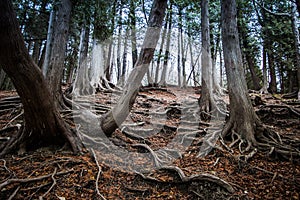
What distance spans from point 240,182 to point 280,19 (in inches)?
412

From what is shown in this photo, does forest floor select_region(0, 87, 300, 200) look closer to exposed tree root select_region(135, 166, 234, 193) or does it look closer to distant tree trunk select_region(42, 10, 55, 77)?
exposed tree root select_region(135, 166, 234, 193)

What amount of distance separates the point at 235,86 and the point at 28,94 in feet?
13.1

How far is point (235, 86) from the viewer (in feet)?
14.0

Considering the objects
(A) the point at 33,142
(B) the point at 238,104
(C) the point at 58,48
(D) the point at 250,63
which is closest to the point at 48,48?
(C) the point at 58,48

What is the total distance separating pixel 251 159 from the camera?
11.1ft

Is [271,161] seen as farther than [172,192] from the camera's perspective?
Yes

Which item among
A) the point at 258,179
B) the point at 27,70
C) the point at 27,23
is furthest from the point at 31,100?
the point at 27,23

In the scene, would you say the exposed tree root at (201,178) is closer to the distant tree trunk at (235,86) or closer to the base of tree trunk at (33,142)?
the base of tree trunk at (33,142)

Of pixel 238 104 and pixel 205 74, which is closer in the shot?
pixel 238 104

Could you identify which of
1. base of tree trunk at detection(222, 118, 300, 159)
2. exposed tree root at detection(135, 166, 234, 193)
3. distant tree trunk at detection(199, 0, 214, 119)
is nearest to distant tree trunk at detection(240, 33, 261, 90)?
distant tree trunk at detection(199, 0, 214, 119)

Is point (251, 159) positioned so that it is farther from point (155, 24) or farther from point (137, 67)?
point (155, 24)

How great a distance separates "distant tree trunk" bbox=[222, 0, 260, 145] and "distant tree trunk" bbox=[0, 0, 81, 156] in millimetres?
3329

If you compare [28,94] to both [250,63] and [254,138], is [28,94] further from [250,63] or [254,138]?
[250,63]

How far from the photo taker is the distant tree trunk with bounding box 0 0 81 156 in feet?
7.70
